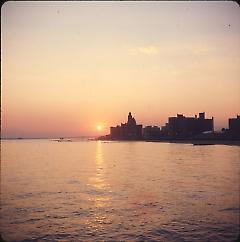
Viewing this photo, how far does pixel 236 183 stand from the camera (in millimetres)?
31234

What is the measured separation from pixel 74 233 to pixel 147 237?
3.74 m

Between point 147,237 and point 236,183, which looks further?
point 236,183

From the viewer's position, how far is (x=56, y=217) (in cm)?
1877

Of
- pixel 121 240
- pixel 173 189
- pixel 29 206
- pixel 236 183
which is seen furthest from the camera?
pixel 236 183

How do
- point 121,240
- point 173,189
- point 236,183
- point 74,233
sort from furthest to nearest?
point 236,183 < point 173,189 < point 74,233 < point 121,240

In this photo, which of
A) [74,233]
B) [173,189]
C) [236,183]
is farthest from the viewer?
[236,183]

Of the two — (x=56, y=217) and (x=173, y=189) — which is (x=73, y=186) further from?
(x=56, y=217)

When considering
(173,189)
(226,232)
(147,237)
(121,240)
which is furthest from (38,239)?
(173,189)

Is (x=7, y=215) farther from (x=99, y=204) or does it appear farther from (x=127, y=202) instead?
(x=127, y=202)

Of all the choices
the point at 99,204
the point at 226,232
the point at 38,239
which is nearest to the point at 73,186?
the point at 99,204

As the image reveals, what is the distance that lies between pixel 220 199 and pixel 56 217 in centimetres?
1228

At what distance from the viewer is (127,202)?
23.1 meters

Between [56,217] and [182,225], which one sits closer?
[182,225]

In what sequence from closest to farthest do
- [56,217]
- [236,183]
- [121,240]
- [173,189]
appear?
[121,240], [56,217], [173,189], [236,183]
